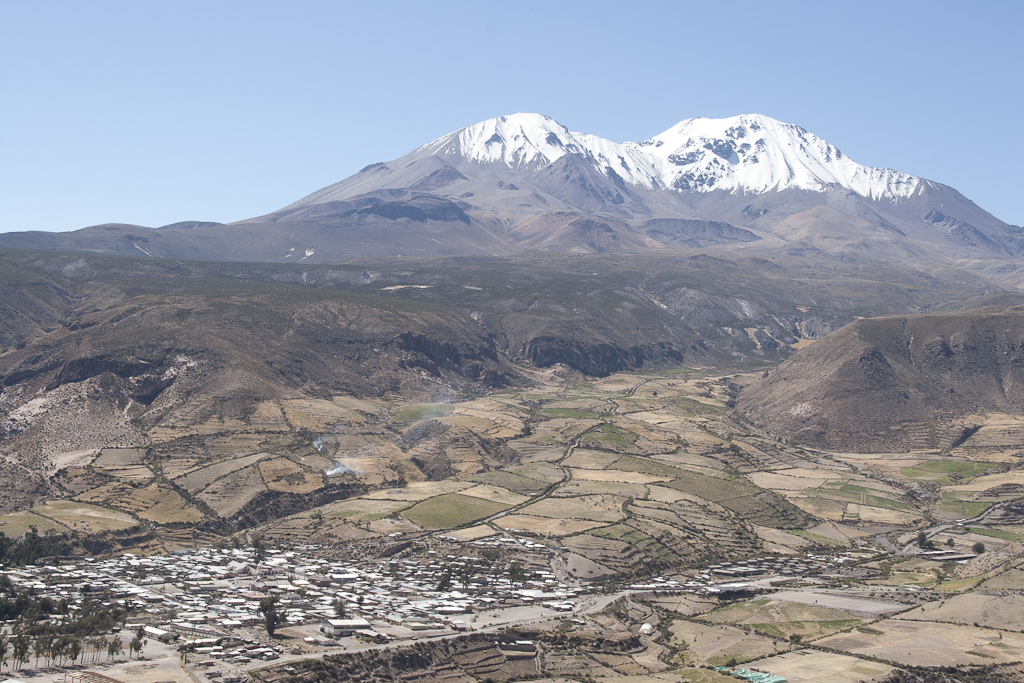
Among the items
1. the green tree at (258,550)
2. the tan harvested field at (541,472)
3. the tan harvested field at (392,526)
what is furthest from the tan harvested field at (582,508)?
the green tree at (258,550)

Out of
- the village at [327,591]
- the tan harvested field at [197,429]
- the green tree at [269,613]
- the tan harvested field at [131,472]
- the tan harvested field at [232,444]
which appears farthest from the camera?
the tan harvested field at [197,429]

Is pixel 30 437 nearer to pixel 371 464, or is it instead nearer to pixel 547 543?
pixel 371 464

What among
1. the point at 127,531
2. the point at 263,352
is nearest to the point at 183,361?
the point at 263,352

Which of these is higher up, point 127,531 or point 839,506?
point 127,531

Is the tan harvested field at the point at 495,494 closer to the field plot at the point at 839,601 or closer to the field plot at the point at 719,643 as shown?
the field plot at the point at 839,601

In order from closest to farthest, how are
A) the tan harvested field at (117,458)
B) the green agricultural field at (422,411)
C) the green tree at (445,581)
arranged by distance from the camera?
the green tree at (445,581)
the tan harvested field at (117,458)
the green agricultural field at (422,411)

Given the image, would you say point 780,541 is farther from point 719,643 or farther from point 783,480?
point 719,643
